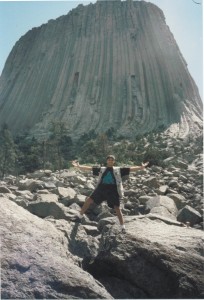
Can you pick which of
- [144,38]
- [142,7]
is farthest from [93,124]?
[142,7]

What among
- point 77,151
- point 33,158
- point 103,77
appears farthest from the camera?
point 103,77

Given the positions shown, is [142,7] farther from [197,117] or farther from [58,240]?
[58,240]

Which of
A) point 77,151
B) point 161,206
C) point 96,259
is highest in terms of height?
point 77,151

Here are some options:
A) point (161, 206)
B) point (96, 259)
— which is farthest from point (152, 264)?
point (161, 206)

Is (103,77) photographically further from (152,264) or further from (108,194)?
(152,264)

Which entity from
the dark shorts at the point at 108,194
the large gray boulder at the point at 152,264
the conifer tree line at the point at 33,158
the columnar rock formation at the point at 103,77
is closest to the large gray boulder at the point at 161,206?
the dark shorts at the point at 108,194

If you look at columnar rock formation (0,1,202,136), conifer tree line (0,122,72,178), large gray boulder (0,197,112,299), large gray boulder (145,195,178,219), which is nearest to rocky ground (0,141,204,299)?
large gray boulder (0,197,112,299)

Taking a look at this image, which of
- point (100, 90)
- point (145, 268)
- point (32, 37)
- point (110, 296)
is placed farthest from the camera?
point (32, 37)
